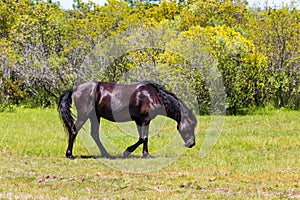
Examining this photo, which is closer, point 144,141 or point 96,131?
point 144,141

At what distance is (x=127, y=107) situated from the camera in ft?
35.1

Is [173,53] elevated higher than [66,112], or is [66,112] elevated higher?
[173,53]

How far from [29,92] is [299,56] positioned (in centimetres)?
1269

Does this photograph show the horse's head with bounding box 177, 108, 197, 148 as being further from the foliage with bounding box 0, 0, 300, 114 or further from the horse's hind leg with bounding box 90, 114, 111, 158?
the foliage with bounding box 0, 0, 300, 114

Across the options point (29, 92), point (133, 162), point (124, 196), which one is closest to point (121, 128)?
point (133, 162)

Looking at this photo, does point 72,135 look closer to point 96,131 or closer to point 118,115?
point 96,131

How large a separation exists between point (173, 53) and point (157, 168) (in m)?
11.0

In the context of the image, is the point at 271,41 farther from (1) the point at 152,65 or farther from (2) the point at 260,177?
(2) the point at 260,177

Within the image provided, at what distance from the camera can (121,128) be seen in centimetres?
1455

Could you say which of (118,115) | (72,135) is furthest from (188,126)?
(72,135)

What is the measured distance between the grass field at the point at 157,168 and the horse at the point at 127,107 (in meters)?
0.44

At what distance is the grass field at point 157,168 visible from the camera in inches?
281

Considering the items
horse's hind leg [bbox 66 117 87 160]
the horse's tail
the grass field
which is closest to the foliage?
the grass field

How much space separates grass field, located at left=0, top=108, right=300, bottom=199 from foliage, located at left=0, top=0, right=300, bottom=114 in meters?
5.47
